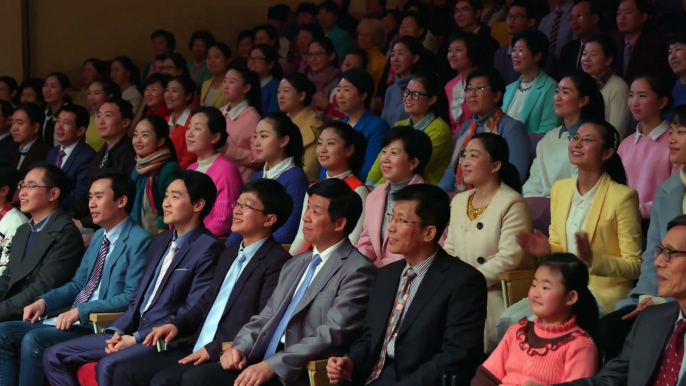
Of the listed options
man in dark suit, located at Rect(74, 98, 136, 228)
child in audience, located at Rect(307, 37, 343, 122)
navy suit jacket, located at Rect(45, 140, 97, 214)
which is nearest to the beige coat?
man in dark suit, located at Rect(74, 98, 136, 228)

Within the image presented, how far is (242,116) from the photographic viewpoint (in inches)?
236

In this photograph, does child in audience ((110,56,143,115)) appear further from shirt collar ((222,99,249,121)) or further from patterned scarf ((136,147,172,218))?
patterned scarf ((136,147,172,218))

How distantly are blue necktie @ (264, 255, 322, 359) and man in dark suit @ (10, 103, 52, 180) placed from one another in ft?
10.7

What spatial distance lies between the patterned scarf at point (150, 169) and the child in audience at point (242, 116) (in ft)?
2.03

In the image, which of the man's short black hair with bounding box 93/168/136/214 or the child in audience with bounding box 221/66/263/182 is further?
the child in audience with bounding box 221/66/263/182

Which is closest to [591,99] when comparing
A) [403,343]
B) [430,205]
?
[430,205]

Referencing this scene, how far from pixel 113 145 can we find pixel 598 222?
9.97 ft

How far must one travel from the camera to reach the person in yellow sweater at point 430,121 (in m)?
5.10

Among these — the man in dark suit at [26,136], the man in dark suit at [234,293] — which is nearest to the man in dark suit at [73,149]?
the man in dark suit at [26,136]

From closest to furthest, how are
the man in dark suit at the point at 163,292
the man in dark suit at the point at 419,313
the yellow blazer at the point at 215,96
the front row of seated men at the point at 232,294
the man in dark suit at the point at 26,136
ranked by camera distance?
the man in dark suit at the point at 419,313
the front row of seated men at the point at 232,294
the man in dark suit at the point at 163,292
the man in dark suit at the point at 26,136
the yellow blazer at the point at 215,96

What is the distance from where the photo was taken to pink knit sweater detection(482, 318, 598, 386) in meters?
2.83

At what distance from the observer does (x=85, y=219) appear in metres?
5.57

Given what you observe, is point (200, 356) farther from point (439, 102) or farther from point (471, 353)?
point (439, 102)

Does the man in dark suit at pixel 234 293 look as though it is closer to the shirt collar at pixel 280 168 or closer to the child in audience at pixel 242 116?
the shirt collar at pixel 280 168
